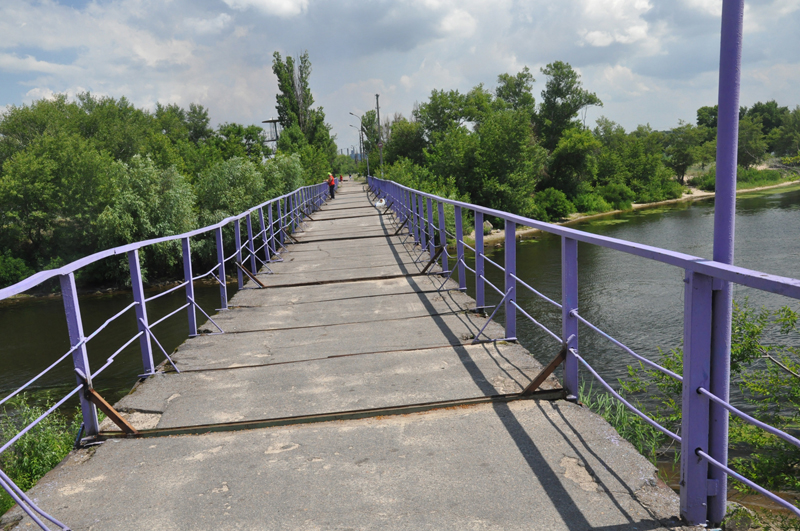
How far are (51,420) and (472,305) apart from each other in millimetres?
11300

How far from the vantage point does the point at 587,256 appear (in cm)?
3206

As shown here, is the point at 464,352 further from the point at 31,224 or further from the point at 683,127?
the point at 683,127

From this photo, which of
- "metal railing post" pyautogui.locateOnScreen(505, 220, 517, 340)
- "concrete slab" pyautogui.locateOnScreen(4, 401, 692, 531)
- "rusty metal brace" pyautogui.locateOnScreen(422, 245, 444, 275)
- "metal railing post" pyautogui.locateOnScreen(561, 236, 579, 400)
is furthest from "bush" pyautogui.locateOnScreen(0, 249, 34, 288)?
"metal railing post" pyautogui.locateOnScreen(561, 236, 579, 400)

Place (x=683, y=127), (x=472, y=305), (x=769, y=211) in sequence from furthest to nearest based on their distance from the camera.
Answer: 1. (x=683, y=127)
2. (x=769, y=211)
3. (x=472, y=305)

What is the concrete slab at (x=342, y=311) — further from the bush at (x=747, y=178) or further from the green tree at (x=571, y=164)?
the bush at (x=747, y=178)

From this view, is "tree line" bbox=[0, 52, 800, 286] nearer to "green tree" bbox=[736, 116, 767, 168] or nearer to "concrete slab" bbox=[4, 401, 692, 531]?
"green tree" bbox=[736, 116, 767, 168]

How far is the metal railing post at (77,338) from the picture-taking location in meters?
3.17

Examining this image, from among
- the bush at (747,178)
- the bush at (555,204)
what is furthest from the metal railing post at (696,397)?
the bush at (747,178)

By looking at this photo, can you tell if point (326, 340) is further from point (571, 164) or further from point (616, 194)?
point (616, 194)

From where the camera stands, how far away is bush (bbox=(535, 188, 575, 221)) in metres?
54.5

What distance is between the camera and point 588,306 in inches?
856

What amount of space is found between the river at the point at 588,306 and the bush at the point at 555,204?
13301mm

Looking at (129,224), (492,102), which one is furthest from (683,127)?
Result: (129,224)

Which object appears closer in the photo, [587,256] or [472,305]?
[472,305]
